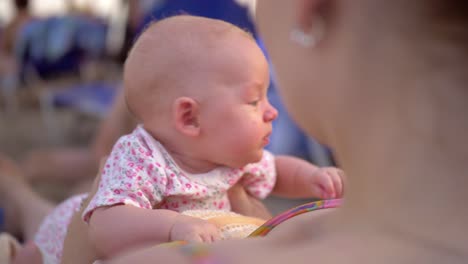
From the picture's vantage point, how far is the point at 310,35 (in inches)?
30.4

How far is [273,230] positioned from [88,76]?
5743 millimetres

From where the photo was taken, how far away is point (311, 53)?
0.78 meters

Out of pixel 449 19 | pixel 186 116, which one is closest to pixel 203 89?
pixel 186 116

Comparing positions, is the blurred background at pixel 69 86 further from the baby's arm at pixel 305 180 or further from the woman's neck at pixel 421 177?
the woman's neck at pixel 421 177

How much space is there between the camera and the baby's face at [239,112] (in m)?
1.14

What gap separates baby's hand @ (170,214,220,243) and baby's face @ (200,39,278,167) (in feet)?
0.65

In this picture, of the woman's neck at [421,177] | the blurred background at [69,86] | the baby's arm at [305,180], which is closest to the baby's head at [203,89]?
the baby's arm at [305,180]

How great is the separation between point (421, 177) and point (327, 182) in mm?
616

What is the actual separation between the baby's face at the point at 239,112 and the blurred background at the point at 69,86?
1944 mm

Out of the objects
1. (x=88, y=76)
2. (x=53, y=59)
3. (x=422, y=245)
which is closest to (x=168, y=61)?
(x=422, y=245)

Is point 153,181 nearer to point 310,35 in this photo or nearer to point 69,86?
point 310,35

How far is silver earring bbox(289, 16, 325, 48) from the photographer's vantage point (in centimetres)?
76

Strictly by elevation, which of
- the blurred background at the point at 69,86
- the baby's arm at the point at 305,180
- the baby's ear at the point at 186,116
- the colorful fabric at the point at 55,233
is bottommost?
the blurred background at the point at 69,86

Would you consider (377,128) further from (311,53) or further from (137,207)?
(137,207)
